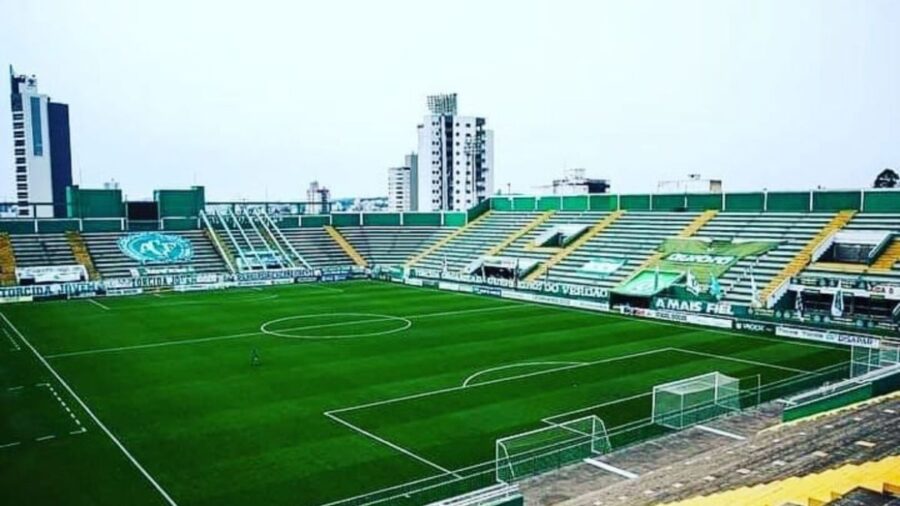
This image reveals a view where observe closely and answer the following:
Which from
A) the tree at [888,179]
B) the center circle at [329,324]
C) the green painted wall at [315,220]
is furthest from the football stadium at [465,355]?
the tree at [888,179]

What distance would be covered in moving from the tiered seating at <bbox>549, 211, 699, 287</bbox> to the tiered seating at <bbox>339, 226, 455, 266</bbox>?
18289 millimetres

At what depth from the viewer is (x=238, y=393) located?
78.6 feet

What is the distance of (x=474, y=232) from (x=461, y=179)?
194 ft

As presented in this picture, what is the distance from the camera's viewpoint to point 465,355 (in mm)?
29703

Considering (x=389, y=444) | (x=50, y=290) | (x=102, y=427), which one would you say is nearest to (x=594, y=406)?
(x=389, y=444)

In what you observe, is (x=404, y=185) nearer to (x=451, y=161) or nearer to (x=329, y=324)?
(x=451, y=161)

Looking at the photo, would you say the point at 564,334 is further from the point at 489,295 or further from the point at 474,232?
the point at 474,232

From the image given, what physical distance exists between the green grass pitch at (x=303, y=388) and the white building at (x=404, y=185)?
396 ft

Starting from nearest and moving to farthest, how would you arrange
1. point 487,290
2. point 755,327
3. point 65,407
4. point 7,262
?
point 65,407, point 755,327, point 487,290, point 7,262

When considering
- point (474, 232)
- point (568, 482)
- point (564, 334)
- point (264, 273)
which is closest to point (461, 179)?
point (474, 232)

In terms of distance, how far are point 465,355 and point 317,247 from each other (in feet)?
125

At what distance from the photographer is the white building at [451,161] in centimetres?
12212

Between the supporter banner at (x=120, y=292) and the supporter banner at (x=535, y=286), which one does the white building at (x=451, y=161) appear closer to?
the supporter banner at (x=535, y=286)

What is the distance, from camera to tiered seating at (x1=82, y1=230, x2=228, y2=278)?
54.1 m
